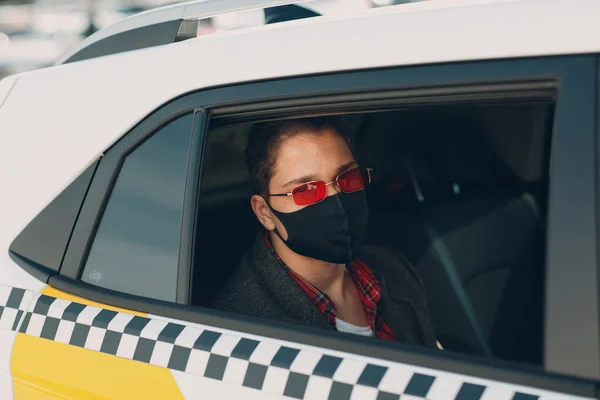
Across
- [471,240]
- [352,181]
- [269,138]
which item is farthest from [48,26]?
[352,181]

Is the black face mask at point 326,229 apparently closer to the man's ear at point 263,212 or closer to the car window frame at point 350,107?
the man's ear at point 263,212

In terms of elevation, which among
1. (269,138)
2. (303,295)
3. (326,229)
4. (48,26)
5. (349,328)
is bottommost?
(349,328)

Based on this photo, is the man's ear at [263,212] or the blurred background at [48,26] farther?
the blurred background at [48,26]

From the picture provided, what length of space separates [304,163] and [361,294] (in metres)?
0.48

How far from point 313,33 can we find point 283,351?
2.14 ft

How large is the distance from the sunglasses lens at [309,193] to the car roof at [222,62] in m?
0.49

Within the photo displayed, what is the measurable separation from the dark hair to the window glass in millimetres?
437

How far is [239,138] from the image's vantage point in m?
2.27

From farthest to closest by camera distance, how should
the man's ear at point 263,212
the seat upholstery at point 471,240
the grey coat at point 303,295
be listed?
1. the seat upholstery at point 471,240
2. the man's ear at point 263,212
3. the grey coat at point 303,295

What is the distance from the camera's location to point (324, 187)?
6.46ft

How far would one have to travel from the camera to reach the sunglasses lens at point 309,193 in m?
1.94

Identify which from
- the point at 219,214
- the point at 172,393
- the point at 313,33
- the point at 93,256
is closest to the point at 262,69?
the point at 313,33

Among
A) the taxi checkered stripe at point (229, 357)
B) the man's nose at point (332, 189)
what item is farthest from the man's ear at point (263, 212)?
the taxi checkered stripe at point (229, 357)

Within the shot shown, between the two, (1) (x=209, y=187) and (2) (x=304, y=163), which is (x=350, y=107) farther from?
(1) (x=209, y=187)
